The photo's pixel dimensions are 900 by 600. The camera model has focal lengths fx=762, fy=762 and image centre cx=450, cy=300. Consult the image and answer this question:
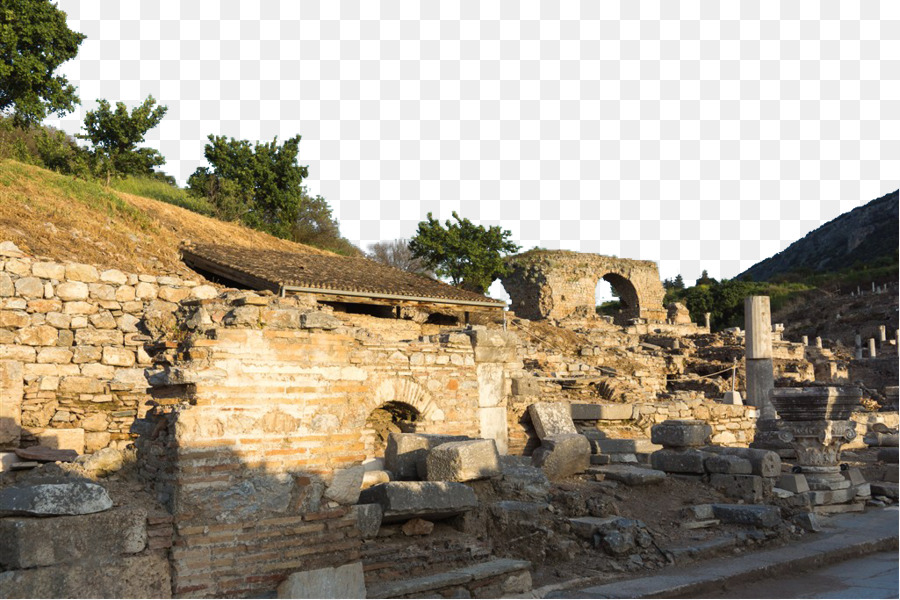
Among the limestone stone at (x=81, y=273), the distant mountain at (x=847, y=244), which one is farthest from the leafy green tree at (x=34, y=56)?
the distant mountain at (x=847, y=244)

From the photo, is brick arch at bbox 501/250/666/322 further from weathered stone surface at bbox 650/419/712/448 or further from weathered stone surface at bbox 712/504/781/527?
weathered stone surface at bbox 712/504/781/527

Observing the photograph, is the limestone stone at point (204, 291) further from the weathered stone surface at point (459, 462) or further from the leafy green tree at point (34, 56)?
the leafy green tree at point (34, 56)

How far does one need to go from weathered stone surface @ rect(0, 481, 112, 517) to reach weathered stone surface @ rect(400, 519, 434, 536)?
9.20 feet

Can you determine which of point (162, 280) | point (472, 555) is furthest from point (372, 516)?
point (162, 280)

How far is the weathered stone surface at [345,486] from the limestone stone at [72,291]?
797cm

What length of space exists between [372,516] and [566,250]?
34.4m

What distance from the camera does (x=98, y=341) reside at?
11977mm

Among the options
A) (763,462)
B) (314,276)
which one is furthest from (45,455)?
(763,462)

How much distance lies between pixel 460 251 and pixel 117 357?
2351cm

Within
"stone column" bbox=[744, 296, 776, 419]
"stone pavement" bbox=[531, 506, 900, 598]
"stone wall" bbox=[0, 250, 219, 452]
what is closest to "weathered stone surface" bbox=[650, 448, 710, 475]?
"stone pavement" bbox=[531, 506, 900, 598]

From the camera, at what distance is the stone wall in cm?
1104

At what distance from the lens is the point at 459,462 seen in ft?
25.7

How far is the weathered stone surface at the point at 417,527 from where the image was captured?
22.8 ft

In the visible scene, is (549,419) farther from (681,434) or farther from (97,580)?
(97,580)
